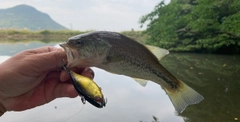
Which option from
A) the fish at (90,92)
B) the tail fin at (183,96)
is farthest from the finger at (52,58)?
the tail fin at (183,96)

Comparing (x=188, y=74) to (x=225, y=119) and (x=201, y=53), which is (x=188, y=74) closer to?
(x=225, y=119)

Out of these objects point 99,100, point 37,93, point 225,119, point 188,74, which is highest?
point 99,100

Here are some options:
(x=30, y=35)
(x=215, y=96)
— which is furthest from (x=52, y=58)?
(x=30, y=35)

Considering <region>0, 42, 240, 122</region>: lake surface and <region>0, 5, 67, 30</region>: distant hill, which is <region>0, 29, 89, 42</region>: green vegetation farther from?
<region>0, 42, 240, 122</region>: lake surface

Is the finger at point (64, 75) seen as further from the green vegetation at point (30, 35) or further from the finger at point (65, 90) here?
the green vegetation at point (30, 35)

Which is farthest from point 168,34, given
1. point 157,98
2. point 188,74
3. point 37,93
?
point 37,93

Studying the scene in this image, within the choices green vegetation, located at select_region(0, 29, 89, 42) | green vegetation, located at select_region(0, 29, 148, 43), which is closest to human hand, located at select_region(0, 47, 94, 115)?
green vegetation, located at select_region(0, 29, 148, 43)
